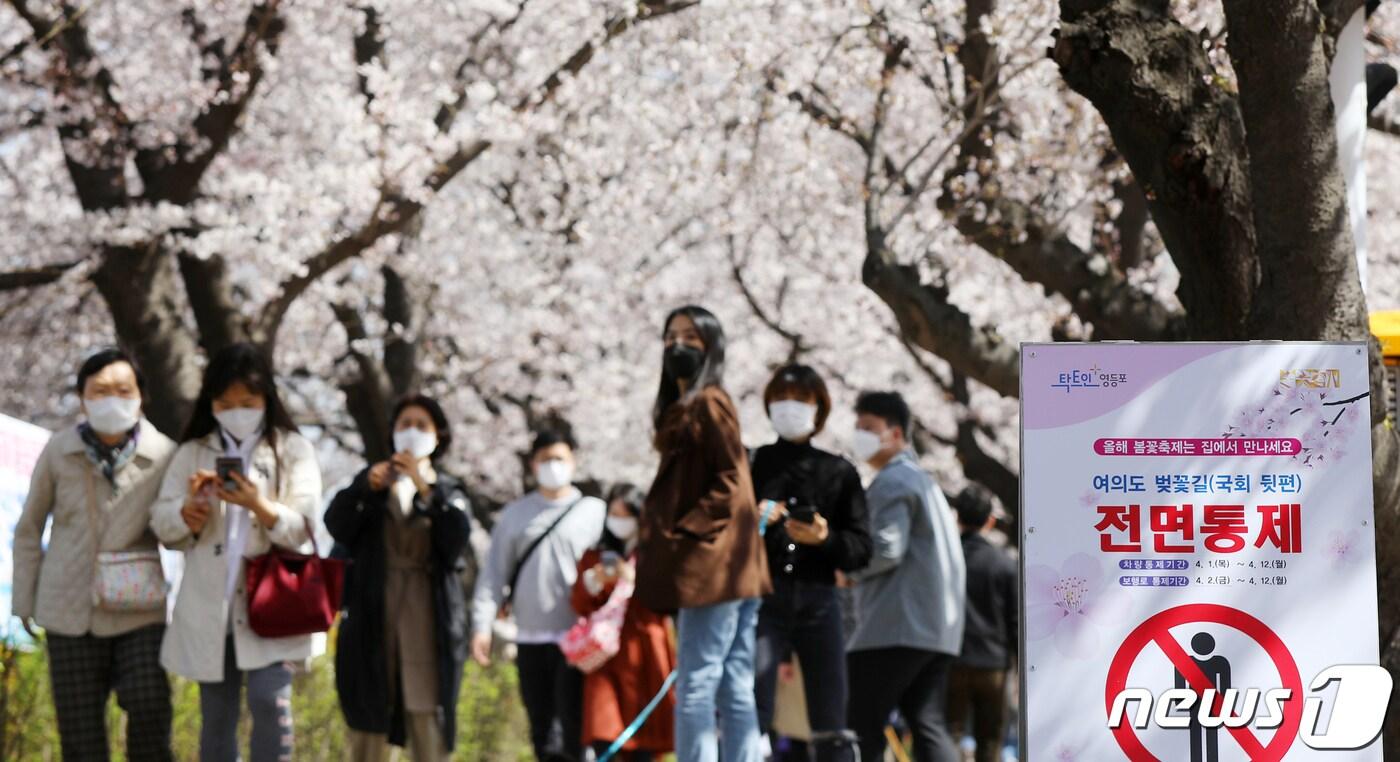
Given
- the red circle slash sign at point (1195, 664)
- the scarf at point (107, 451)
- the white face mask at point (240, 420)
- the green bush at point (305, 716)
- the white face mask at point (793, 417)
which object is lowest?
the green bush at point (305, 716)

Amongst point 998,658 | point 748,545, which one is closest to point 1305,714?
point 748,545

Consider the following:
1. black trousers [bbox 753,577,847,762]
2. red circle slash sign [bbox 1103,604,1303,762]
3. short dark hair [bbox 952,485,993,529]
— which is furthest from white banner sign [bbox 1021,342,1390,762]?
short dark hair [bbox 952,485,993,529]

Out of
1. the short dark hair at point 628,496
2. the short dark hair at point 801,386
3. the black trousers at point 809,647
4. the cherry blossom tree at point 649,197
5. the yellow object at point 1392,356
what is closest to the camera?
the cherry blossom tree at point 649,197

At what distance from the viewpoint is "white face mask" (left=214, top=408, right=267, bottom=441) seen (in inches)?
255

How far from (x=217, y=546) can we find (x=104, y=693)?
0.71 m

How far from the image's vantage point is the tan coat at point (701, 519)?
580cm

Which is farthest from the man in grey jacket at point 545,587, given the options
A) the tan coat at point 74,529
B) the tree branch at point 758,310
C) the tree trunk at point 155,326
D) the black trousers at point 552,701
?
the tree branch at point 758,310

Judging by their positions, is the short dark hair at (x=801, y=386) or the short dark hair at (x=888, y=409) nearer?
the short dark hair at (x=801, y=386)

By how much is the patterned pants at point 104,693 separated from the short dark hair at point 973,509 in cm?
447

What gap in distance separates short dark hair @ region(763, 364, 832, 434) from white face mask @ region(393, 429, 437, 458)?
1.53m

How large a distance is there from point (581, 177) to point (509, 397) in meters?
4.82

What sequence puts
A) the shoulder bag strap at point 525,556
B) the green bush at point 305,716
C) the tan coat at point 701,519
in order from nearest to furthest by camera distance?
the tan coat at point 701,519, the green bush at point 305,716, the shoulder bag strap at point 525,556

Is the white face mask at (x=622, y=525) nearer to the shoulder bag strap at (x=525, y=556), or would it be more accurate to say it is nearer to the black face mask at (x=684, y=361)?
the shoulder bag strap at (x=525, y=556)

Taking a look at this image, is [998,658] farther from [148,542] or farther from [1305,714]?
[1305,714]
